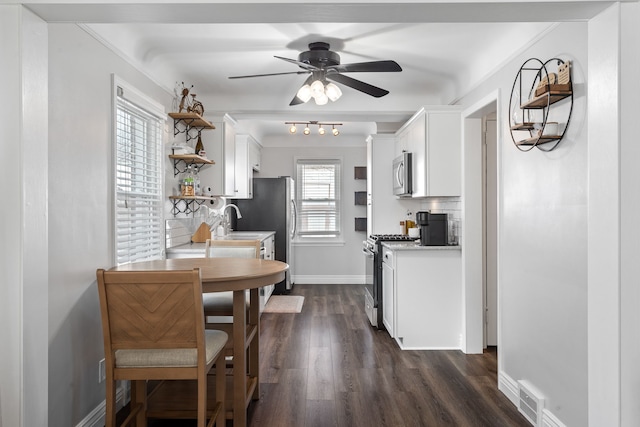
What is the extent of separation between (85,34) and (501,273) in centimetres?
296

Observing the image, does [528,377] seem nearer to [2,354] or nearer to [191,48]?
[2,354]

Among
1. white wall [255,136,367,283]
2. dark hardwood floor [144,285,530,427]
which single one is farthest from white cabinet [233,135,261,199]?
dark hardwood floor [144,285,530,427]

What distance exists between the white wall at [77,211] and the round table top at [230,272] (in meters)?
0.33

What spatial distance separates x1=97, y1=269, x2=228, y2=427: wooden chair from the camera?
184 centimetres

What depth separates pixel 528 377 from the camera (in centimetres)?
261

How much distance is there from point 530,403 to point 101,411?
2.51 meters

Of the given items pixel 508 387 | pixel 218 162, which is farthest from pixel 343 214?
pixel 508 387

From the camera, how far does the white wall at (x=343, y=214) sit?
712cm

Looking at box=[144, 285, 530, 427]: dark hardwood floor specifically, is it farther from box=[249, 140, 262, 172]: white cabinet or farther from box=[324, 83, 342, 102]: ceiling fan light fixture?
box=[249, 140, 262, 172]: white cabinet

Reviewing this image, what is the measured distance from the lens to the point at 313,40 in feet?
10.4

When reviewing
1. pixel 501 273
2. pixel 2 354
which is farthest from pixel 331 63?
pixel 2 354

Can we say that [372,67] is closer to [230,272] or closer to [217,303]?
[230,272]

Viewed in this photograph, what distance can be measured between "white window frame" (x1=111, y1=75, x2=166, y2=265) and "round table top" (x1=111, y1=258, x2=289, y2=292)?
0.34 meters

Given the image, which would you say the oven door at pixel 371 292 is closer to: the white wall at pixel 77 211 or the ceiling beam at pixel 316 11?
the white wall at pixel 77 211
